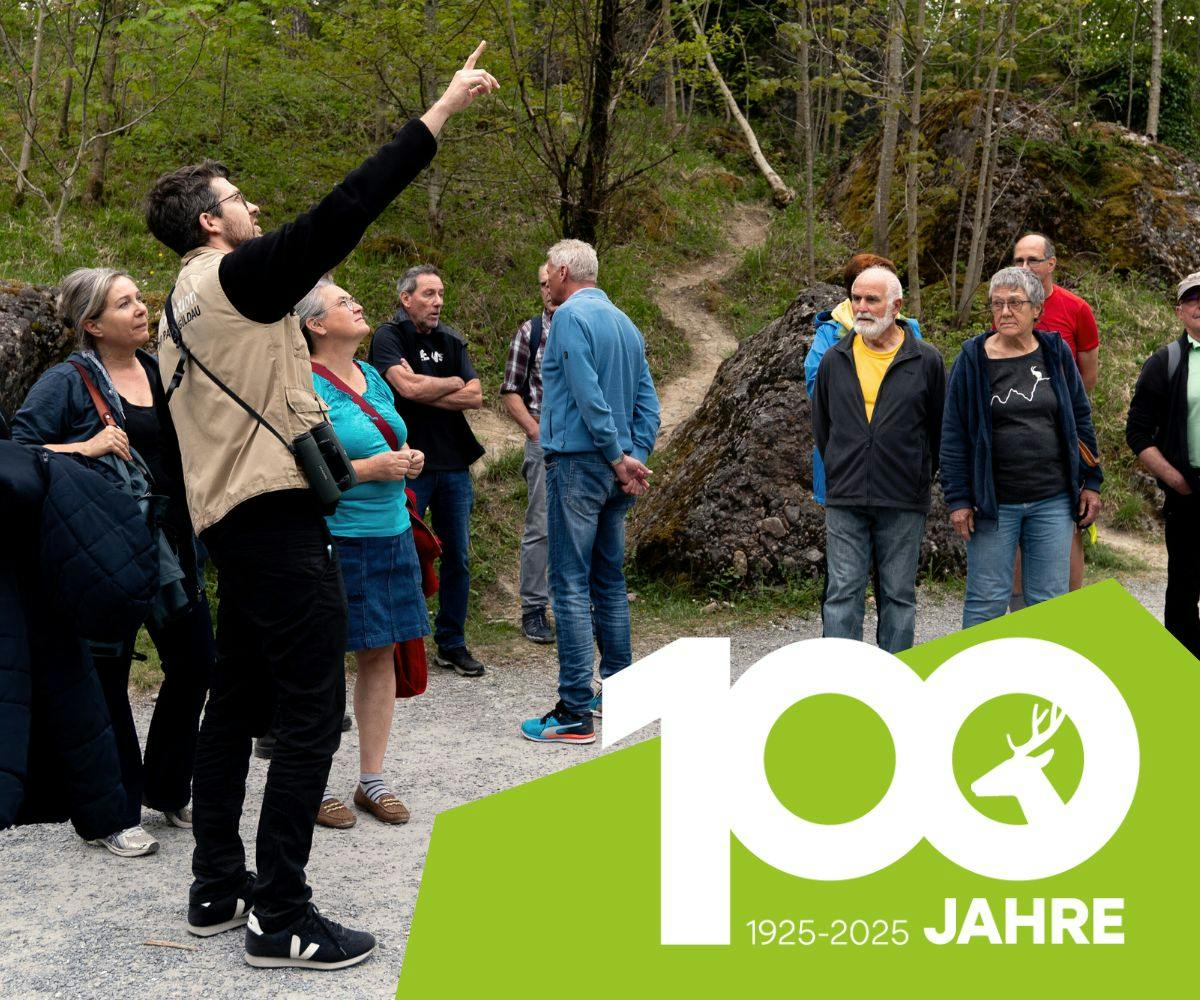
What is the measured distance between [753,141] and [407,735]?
15.6m

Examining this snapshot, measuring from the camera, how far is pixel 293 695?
11.9ft

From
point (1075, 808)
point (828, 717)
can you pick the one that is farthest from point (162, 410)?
point (1075, 808)

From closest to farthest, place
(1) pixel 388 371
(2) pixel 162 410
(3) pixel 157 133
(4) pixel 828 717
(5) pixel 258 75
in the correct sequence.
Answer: (2) pixel 162 410 → (4) pixel 828 717 → (1) pixel 388 371 → (3) pixel 157 133 → (5) pixel 258 75

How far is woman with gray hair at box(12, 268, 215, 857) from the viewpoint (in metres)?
4.52

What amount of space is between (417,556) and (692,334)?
943cm

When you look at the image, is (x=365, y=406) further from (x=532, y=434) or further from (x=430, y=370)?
(x=532, y=434)

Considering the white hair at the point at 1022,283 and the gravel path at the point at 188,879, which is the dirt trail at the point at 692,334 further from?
the white hair at the point at 1022,283

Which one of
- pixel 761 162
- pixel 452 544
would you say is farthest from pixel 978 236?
pixel 452 544

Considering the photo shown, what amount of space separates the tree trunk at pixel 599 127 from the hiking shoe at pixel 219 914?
26.1 ft

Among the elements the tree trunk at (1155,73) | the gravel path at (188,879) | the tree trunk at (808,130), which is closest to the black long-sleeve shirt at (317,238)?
the gravel path at (188,879)

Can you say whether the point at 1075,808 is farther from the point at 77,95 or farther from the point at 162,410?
the point at 77,95

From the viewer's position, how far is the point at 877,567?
19.3ft

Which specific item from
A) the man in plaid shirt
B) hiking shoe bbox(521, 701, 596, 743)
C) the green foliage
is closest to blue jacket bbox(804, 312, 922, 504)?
hiking shoe bbox(521, 701, 596, 743)

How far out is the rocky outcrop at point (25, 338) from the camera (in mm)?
7898
